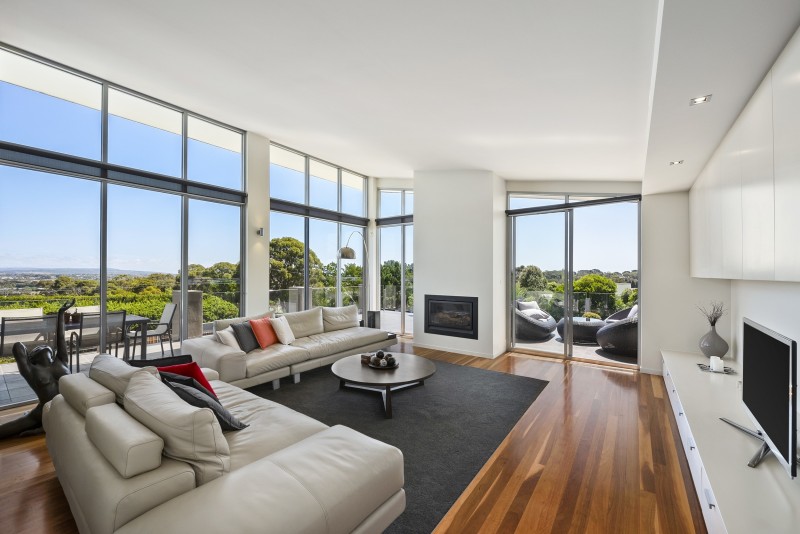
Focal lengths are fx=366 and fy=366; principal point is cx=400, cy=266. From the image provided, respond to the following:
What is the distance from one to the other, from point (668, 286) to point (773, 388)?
346 cm

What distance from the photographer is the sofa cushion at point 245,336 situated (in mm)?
4293

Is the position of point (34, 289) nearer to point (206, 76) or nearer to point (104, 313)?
point (104, 313)

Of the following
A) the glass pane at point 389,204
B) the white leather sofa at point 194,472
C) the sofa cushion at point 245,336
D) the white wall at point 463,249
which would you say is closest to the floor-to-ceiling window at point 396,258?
the glass pane at point 389,204

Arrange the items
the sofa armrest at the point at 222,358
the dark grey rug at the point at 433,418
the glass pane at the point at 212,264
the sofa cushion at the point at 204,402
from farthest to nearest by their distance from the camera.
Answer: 1. the glass pane at the point at 212,264
2. the sofa armrest at the point at 222,358
3. the dark grey rug at the point at 433,418
4. the sofa cushion at the point at 204,402

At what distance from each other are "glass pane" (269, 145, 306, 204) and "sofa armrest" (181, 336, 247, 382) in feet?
9.38

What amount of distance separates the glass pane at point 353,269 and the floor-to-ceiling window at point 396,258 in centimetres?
45

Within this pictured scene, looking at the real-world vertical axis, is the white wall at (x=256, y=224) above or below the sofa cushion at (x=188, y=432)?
above

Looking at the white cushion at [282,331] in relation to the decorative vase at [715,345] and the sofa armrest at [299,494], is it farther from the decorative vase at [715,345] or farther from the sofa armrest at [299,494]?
the decorative vase at [715,345]

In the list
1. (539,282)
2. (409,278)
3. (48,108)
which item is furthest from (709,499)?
(48,108)

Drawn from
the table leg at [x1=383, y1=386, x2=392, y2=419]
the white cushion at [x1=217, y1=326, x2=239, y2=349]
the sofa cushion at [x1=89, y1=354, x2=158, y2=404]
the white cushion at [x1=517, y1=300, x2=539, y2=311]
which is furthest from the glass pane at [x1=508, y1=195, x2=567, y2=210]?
the sofa cushion at [x1=89, y1=354, x2=158, y2=404]

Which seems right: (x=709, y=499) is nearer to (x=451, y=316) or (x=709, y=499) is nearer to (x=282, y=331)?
(x=282, y=331)

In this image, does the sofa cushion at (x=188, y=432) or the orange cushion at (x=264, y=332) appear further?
the orange cushion at (x=264, y=332)

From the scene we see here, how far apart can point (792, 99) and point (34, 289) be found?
5.93 meters

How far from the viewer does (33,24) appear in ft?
10.2
